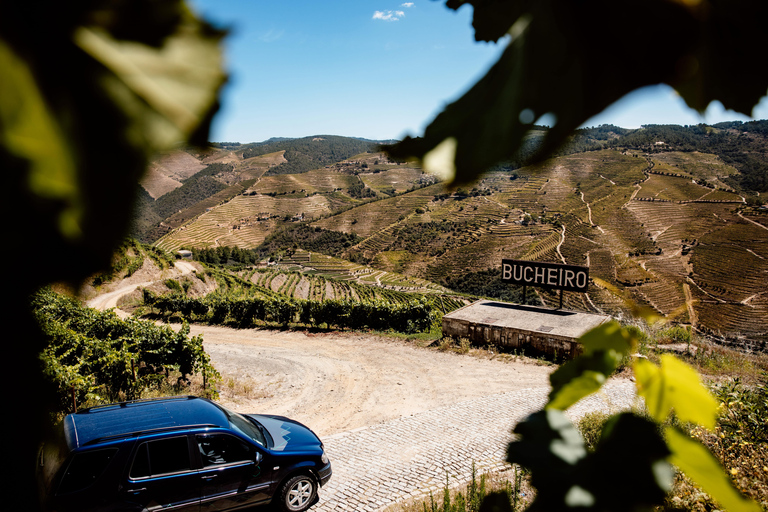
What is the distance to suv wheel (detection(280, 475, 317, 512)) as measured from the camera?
21.3ft

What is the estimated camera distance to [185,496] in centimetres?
545

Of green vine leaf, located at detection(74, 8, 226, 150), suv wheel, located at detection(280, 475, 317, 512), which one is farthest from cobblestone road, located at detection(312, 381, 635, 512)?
green vine leaf, located at detection(74, 8, 226, 150)

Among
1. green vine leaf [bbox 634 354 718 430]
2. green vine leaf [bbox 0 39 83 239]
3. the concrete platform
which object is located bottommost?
the concrete platform

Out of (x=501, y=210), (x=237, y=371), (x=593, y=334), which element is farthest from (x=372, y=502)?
(x=501, y=210)

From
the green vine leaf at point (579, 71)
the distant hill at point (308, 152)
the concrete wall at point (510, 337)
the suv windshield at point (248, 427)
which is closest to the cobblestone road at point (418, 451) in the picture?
the suv windshield at point (248, 427)

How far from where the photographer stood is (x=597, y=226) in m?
63.2

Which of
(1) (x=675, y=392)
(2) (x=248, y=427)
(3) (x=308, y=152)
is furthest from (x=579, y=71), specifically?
(3) (x=308, y=152)

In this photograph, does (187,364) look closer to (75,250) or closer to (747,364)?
(75,250)

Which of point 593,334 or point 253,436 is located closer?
point 593,334

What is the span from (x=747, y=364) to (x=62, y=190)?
58.8ft

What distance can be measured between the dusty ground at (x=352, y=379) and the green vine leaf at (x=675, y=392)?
33.9 ft

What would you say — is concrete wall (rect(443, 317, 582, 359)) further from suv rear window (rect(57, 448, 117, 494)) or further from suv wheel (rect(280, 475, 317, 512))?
suv rear window (rect(57, 448, 117, 494))

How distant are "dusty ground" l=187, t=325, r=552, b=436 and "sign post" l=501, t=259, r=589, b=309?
419 cm

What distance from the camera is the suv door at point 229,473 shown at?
569cm
